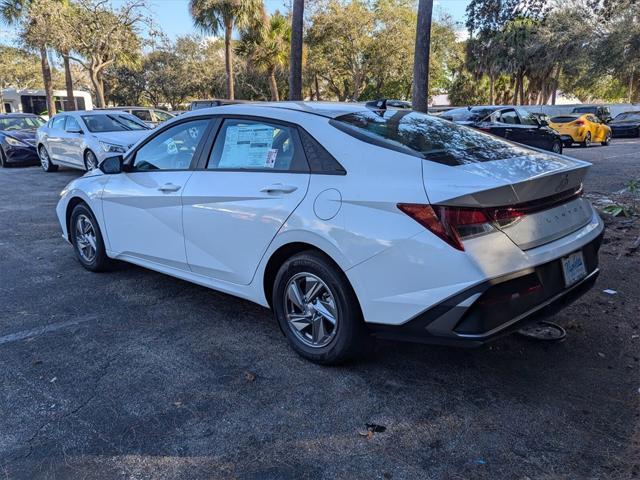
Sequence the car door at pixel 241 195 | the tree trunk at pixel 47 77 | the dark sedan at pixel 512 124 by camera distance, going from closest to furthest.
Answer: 1. the car door at pixel 241 195
2. the dark sedan at pixel 512 124
3. the tree trunk at pixel 47 77

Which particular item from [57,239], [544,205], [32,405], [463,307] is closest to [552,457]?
[463,307]

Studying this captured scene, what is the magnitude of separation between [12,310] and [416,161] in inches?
141

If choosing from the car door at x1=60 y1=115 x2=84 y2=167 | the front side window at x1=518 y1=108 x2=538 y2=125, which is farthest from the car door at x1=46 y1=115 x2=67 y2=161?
the front side window at x1=518 y1=108 x2=538 y2=125

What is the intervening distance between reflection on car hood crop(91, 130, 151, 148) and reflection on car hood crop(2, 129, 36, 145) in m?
5.02

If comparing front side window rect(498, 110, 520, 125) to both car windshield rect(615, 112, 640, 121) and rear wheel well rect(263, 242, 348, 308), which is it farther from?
car windshield rect(615, 112, 640, 121)

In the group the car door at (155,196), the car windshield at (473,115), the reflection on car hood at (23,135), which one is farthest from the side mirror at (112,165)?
the reflection on car hood at (23,135)

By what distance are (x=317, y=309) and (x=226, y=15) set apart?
2428 cm

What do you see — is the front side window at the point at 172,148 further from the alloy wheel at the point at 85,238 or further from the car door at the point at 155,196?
the alloy wheel at the point at 85,238

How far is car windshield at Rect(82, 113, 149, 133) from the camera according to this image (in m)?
11.9

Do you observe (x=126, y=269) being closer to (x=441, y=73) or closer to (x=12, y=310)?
(x=12, y=310)

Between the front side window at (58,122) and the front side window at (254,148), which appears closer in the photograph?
the front side window at (254,148)

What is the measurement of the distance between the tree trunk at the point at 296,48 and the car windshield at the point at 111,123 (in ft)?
12.3

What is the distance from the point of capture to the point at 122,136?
37.2ft

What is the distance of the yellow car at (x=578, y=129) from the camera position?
2022cm
